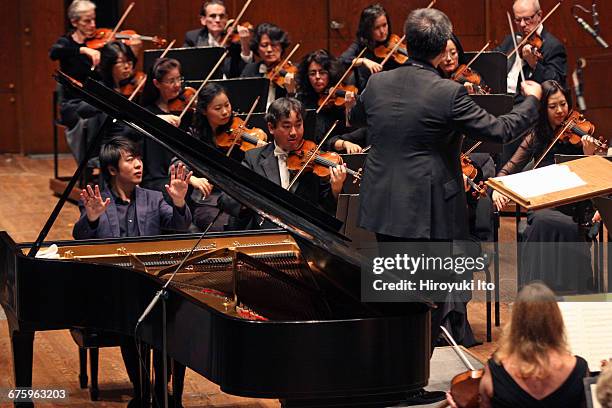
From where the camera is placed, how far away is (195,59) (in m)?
6.40

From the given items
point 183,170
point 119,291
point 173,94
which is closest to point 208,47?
point 173,94

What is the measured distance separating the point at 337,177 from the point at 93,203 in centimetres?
106

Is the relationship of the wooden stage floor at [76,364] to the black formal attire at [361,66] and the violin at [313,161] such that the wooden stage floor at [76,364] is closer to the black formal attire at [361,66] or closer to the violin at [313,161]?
the violin at [313,161]

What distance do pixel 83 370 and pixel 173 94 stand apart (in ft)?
5.98

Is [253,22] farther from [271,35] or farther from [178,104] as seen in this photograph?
[178,104]

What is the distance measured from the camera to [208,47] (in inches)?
253

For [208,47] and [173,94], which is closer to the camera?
[173,94]

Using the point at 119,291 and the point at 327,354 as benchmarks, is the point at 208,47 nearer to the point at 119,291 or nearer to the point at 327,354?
the point at 119,291

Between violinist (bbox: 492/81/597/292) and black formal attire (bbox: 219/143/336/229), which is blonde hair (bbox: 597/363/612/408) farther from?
violinist (bbox: 492/81/597/292)

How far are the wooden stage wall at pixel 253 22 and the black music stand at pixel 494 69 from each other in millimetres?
2593

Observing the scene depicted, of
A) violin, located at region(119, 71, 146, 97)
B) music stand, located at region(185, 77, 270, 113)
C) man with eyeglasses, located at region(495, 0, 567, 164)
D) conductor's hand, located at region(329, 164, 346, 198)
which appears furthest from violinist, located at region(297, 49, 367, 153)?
conductor's hand, located at region(329, 164, 346, 198)

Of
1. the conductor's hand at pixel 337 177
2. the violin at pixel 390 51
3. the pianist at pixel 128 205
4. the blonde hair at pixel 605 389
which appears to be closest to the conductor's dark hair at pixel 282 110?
the conductor's hand at pixel 337 177

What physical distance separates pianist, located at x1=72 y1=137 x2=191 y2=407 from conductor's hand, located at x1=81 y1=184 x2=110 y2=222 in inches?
0.6

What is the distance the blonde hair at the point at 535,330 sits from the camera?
106 inches
